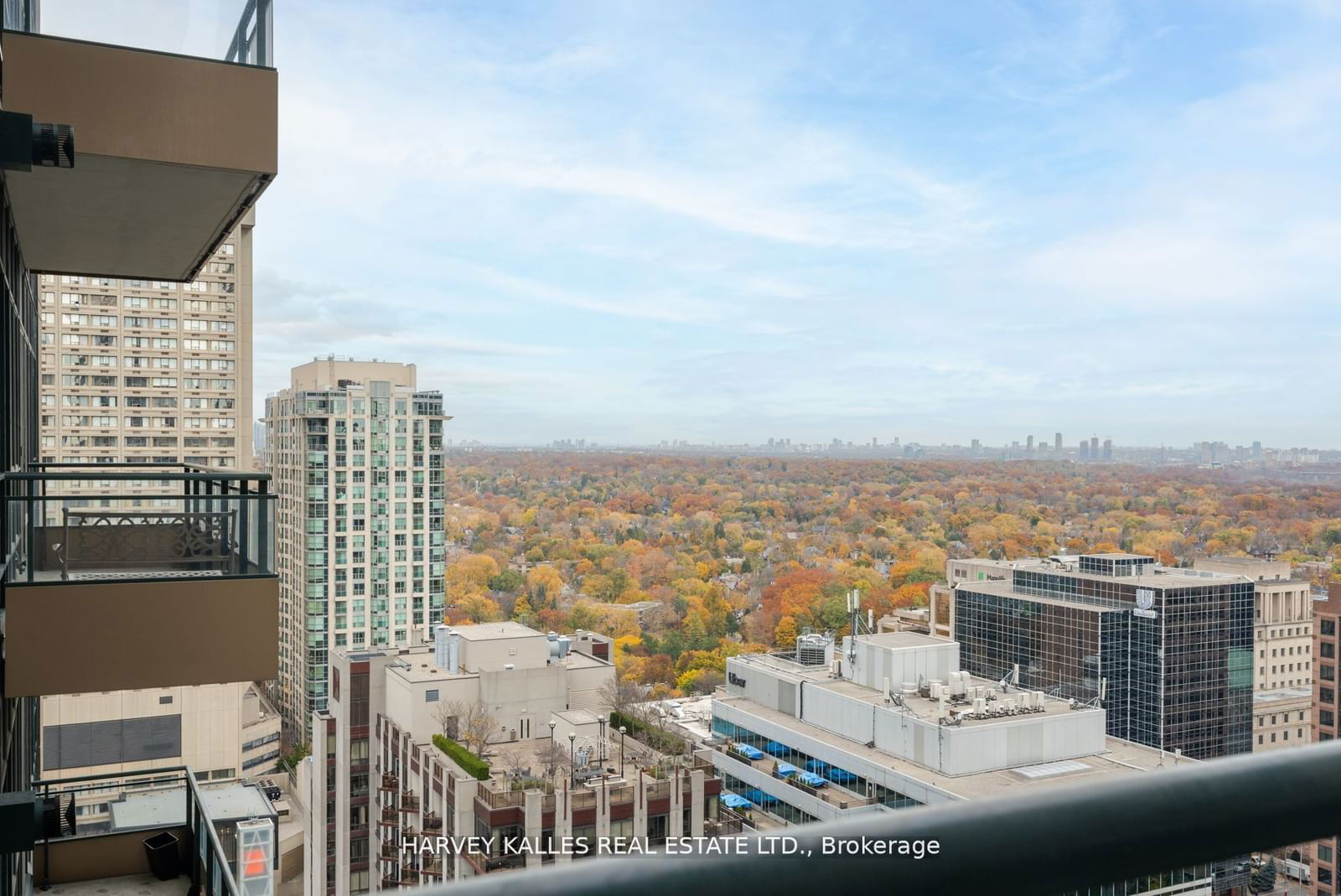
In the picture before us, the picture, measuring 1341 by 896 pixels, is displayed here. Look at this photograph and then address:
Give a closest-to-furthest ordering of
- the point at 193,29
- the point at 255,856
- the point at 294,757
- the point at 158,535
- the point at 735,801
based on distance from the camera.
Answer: the point at 193,29
the point at 158,535
the point at 255,856
the point at 735,801
the point at 294,757

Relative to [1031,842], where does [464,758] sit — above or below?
below

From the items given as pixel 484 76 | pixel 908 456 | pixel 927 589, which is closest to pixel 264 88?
pixel 927 589

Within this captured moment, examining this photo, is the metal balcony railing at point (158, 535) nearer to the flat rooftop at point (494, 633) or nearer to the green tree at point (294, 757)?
the flat rooftop at point (494, 633)

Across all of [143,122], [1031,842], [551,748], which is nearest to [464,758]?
[551,748]

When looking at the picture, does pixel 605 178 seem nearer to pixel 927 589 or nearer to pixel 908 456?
pixel 908 456

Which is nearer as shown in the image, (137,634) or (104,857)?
(137,634)

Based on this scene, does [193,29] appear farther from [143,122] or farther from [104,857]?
[104,857]

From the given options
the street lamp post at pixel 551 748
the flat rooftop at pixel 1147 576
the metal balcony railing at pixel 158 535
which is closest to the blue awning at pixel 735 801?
the street lamp post at pixel 551 748

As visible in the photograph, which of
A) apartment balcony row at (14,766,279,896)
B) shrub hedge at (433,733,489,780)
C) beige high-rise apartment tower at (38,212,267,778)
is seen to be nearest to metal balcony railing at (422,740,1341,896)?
apartment balcony row at (14,766,279,896)
